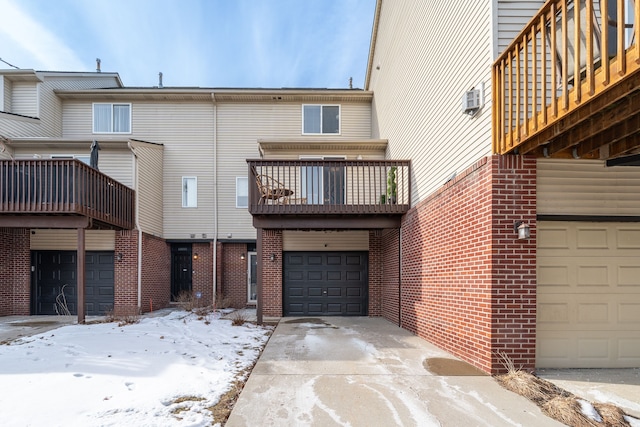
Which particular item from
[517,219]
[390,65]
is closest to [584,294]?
[517,219]

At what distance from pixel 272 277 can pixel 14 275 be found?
8.19 metres

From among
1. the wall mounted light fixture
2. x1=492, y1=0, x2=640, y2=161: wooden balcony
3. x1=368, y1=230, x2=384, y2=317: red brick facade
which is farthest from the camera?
x1=368, y1=230, x2=384, y2=317: red brick facade

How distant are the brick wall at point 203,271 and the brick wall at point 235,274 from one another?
1.51 feet

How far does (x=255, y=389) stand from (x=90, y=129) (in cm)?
1272

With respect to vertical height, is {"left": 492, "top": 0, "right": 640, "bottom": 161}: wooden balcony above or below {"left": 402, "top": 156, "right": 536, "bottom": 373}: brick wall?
above

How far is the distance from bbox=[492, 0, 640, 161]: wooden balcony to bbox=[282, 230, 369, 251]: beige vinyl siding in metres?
6.30

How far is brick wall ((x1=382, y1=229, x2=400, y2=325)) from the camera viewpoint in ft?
29.0

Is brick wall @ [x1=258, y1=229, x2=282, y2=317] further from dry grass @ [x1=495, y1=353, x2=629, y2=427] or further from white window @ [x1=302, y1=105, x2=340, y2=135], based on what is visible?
dry grass @ [x1=495, y1=353, x2=629, y2=427]

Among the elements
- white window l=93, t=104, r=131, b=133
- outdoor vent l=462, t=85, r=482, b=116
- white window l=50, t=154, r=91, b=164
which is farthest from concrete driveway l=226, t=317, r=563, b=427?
white window l=93, t=104, r=131, b=133

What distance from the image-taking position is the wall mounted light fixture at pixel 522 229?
441 cm

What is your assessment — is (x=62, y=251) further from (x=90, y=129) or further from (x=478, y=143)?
(x=478, y=143)

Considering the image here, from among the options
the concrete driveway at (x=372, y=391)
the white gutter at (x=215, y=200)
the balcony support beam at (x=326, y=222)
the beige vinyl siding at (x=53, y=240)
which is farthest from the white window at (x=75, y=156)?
the concrete driveway at (x=372, y=391)

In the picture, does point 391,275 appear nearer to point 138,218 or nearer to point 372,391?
point 372,391

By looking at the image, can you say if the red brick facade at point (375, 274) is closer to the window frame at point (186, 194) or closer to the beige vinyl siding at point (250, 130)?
the beige vinyl siding at point (250, 130)
